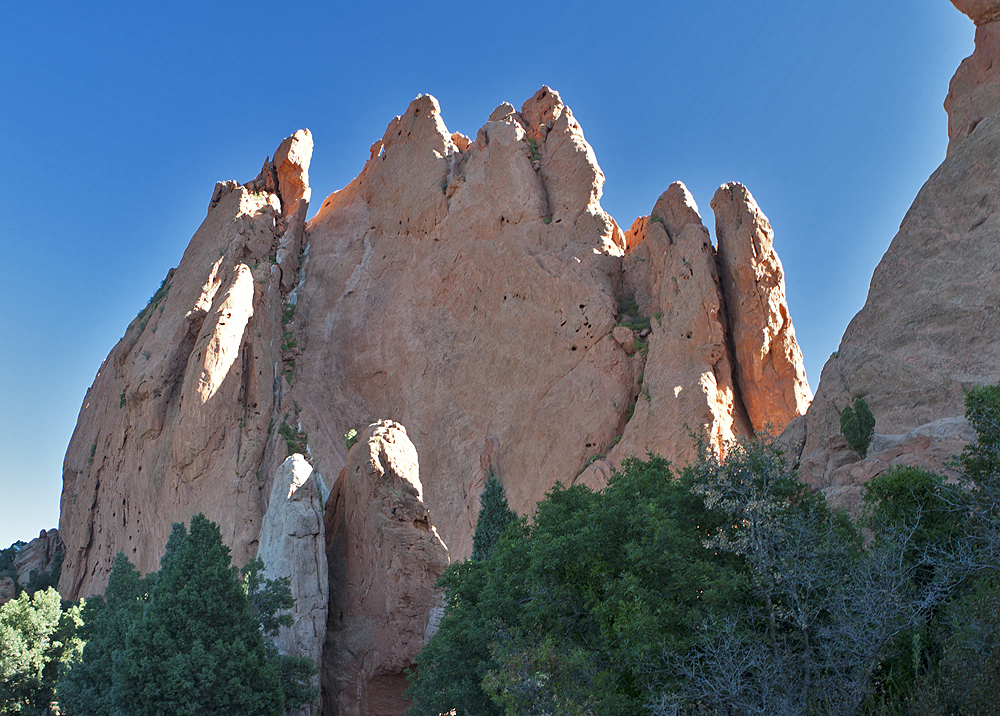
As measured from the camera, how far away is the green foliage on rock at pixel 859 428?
21.0m

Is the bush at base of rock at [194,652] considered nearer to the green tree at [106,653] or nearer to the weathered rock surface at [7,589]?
the green tree at [106,653]

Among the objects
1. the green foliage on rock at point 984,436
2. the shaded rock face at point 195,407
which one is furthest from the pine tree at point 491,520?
the shaded rock face at point 195,407

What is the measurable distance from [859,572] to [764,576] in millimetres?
1890

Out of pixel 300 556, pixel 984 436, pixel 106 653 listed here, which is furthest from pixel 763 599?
pixel 106 653

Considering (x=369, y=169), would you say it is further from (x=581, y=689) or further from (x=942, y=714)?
(x=942, y=714)

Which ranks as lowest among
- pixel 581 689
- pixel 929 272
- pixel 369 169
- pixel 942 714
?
pixel 942 714

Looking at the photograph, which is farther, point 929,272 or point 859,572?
point 929,272

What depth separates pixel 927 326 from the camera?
24.5 meters

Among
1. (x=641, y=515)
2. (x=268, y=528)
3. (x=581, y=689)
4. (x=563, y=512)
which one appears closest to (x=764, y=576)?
(x=641, y=515)

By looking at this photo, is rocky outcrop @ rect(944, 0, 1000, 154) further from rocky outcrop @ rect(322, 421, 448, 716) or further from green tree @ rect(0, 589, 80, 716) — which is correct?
green tree @ rect(0, 589, 80, 716)

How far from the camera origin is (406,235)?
50594mm

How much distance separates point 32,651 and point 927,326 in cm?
3494

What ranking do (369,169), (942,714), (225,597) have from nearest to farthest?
(942,714)
(225,597)
(369,169)

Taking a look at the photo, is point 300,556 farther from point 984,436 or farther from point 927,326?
point 927,326
